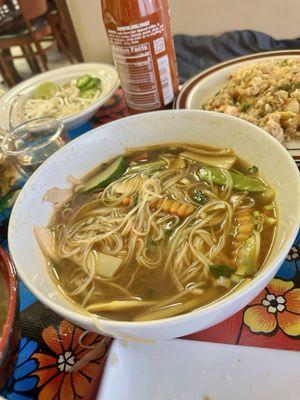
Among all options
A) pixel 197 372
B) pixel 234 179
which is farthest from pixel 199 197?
pixel 197 372

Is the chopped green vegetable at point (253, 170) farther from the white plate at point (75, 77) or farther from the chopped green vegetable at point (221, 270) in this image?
the white plate at point (75, 77)

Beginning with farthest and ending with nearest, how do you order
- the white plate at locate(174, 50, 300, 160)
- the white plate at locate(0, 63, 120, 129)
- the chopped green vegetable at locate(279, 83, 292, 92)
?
the white plate at locate(0, 63, 120, 129) → the white plate at locate(174, 50, 300, 160) → the chopped green vegetable at locate(279, 83, 292, 92)

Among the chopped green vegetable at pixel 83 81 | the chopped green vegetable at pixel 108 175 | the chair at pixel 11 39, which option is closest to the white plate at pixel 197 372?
the chopped green vegetable at pixel 108 175

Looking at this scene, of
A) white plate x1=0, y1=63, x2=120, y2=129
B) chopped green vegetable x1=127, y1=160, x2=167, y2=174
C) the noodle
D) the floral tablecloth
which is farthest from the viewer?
the noodle

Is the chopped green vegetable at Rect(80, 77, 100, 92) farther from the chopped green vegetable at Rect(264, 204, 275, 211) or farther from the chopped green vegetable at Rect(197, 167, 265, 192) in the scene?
the chopped green vegetable at Rect(264, 204, 275, 211)

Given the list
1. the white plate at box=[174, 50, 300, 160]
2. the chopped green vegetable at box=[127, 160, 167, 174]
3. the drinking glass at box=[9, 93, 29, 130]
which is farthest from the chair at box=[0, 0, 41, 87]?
the chopped green vegetable at box=[127, 160, 167, 174]

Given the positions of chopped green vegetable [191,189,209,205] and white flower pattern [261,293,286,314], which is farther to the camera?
chopped green vegetable [191,189,209,205]

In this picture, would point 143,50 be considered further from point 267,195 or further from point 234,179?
point 267,195
